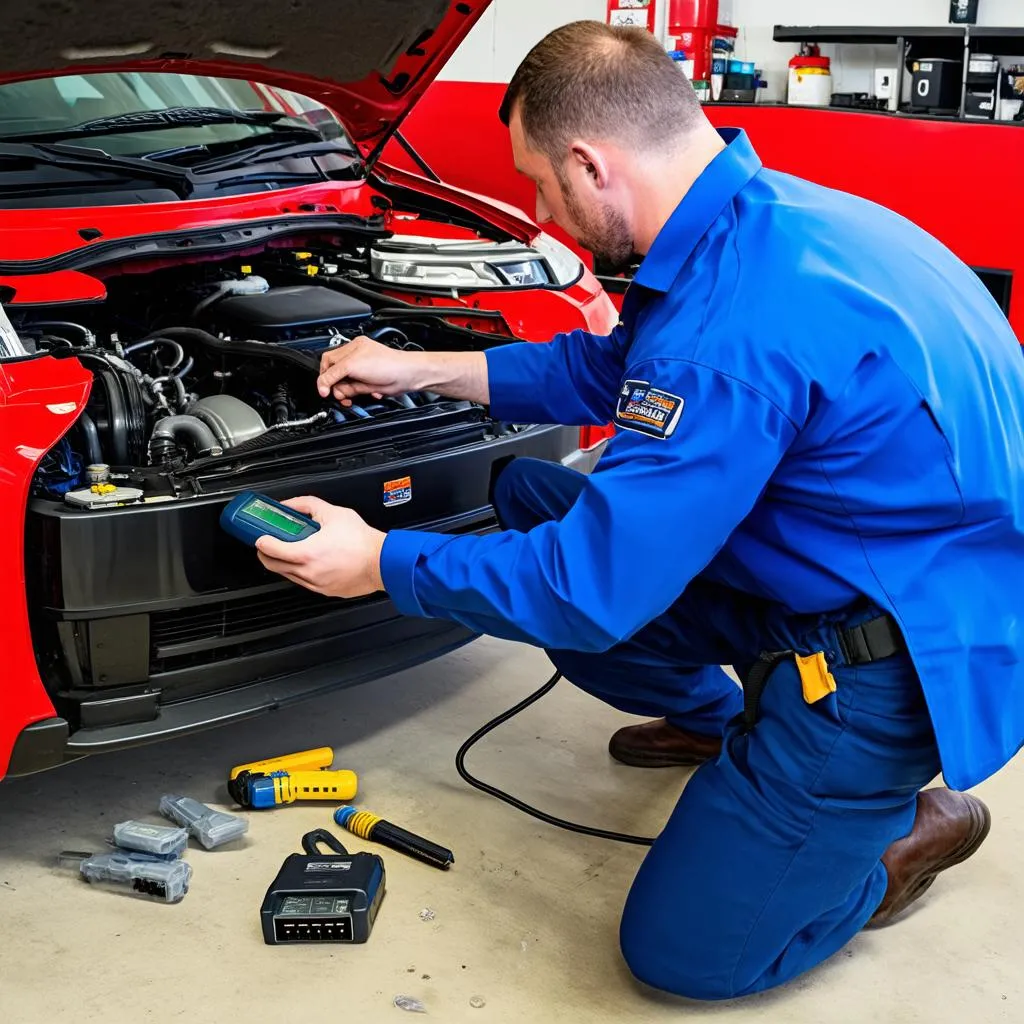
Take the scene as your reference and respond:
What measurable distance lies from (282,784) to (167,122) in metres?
1.53

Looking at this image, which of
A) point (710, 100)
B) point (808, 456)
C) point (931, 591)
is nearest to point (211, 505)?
point (808, 456)

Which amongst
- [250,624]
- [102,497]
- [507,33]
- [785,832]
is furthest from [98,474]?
[507,33]

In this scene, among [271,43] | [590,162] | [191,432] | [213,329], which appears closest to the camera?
[590,162]

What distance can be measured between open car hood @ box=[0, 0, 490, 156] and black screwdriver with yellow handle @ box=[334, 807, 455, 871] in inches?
57.0

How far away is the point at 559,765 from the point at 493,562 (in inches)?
35.7

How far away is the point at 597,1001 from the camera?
1913mm

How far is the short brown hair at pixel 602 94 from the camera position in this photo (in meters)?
1.76

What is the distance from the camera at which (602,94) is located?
1.76 metres

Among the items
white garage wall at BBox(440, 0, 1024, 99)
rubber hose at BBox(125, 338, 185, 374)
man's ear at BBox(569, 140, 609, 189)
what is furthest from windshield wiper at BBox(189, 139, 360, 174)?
white garage wall at BBox(440, 0, 1024, 99)

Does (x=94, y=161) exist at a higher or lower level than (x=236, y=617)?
higher

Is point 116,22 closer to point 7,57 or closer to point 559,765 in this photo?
point 7,57

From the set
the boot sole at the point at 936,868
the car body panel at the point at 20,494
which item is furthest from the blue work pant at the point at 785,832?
the car body panel at the point at 20,494

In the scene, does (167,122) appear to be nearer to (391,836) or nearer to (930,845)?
(391,836)

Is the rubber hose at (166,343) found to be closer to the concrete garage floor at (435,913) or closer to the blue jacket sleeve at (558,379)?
the blue jacket sleeve at (558,379)
